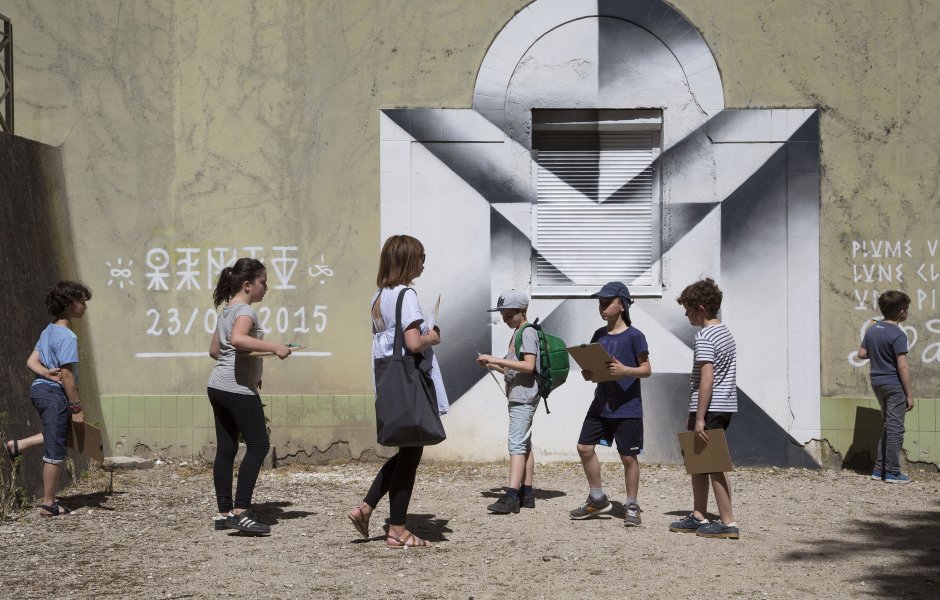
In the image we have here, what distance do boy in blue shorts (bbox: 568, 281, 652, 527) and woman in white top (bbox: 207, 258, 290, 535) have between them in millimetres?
2118

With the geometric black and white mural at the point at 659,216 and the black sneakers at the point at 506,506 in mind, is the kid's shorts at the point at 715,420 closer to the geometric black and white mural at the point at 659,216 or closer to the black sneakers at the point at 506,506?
the black sneakers at the point at 506,506

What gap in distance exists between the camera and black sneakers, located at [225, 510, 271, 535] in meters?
6.16

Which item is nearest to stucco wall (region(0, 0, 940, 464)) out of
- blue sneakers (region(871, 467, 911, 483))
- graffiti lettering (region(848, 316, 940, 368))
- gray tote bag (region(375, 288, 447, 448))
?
graffiti lettering (region(848, 316, 940, 368))

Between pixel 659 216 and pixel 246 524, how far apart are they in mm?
4815

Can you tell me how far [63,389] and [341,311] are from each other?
2.78 m

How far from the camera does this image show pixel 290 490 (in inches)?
313

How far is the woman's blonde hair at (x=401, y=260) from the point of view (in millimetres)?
5781

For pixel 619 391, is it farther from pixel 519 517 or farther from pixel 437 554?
pixel 437 554

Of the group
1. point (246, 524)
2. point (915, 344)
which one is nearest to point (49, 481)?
point (246, 524)

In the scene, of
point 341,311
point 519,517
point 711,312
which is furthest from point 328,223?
point 711,312

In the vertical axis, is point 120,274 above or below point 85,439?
above

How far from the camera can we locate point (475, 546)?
596cm

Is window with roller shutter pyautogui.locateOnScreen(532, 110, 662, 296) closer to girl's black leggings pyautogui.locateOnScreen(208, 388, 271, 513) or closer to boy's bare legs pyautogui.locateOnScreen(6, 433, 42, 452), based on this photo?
girl's black leggings pyautogui.locateOnScreen(208, 388, 271, 513)

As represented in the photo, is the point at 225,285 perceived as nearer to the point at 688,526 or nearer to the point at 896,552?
the point at 688,526
